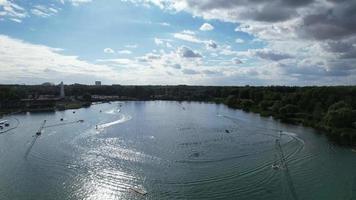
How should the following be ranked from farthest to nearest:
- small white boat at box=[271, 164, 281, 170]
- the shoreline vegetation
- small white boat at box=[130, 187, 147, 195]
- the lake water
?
1. the shoreline vegetation
2. small white boat at box=[271, 164, 281, 170]
3. the lake water
4. small white boat at box=[130, 187, 147, 195]

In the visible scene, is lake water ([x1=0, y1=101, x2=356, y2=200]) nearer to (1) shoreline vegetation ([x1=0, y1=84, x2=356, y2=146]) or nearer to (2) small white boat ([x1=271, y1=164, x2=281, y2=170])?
(2) small white boat ([x1=271, y1=164, x2=281, y2=170])

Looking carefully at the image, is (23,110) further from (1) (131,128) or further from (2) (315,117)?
(2) (315,117)

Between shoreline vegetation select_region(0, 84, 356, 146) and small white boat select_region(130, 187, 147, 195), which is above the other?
shoreline vegetation select_region(0, 84, 356, 146)

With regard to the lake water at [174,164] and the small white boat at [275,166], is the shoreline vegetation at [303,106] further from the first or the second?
the small white boat at [275,166]

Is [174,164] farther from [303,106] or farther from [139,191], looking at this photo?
[303,106]

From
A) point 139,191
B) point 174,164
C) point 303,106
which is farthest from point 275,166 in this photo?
point 303,106

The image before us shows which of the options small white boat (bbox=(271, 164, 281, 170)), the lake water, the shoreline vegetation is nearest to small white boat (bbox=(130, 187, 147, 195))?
the lake water

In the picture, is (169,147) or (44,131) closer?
(169,147)

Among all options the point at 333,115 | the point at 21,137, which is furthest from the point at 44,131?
the point at 333,115
